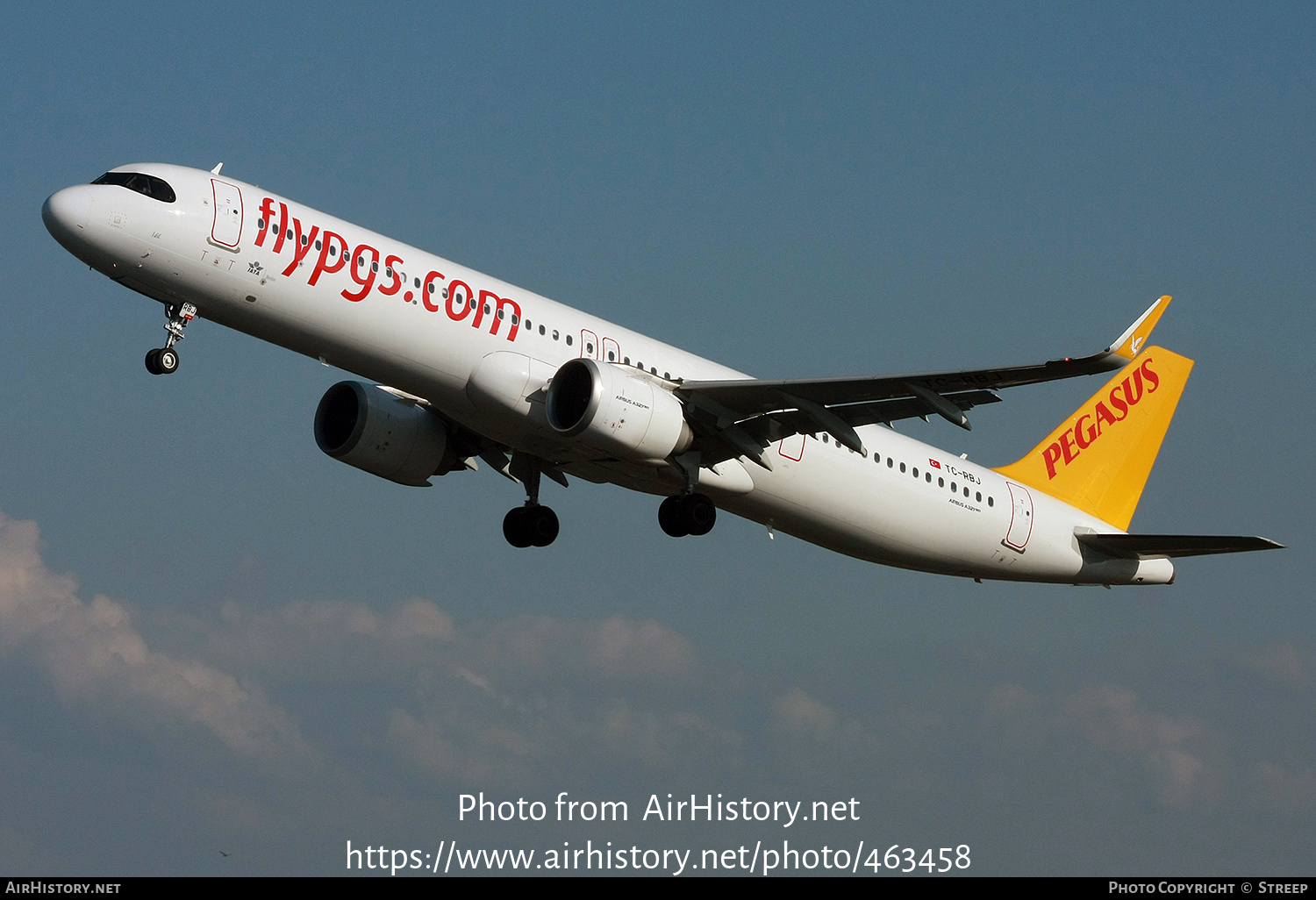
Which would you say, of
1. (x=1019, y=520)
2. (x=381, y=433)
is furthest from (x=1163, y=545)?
(x=381, y=433)

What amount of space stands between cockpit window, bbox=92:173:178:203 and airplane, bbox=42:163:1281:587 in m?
0.04

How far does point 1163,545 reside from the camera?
37219mm

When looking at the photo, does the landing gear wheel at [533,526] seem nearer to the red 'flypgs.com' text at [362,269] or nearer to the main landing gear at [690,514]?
the main landing gear at [690,514]

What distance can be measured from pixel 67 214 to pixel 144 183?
1.49 metres

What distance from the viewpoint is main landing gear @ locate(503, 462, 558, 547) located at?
3588 cm

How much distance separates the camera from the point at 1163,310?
32625mm

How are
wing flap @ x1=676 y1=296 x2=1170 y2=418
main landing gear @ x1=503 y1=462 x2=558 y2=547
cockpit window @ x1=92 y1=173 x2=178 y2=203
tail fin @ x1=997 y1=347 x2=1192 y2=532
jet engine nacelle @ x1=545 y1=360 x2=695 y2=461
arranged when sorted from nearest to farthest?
wing flap @ x1=676 y1=296 x2=1170 y2=418 < cockpit window @ x1=92 y1=173 x2=178 y2=203 < jet engine nacelle @ x1=545 y1=360 x2=695 y2=461 < main landing gear @ x1=503 y1=462 x2=558 y2=547 < tail fin @ x1=997 y1=347 x2=1192 y2=532

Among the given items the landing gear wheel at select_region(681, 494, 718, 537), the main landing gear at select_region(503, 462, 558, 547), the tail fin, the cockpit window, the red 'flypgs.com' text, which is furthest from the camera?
the tail fin

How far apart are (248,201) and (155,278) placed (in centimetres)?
216

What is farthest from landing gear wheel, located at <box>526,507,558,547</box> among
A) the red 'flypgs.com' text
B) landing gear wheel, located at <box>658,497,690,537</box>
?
the red 'flypgs.com' text

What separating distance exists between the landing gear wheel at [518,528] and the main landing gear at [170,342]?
9.77 meters

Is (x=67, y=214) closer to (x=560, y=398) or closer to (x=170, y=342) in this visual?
(x=170, y=342)

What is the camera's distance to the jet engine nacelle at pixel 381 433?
110 ft

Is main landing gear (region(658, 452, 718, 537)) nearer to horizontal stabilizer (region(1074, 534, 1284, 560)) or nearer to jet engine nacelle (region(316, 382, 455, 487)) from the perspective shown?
jet engine nacelle (region(316, 382, 455, 487))
